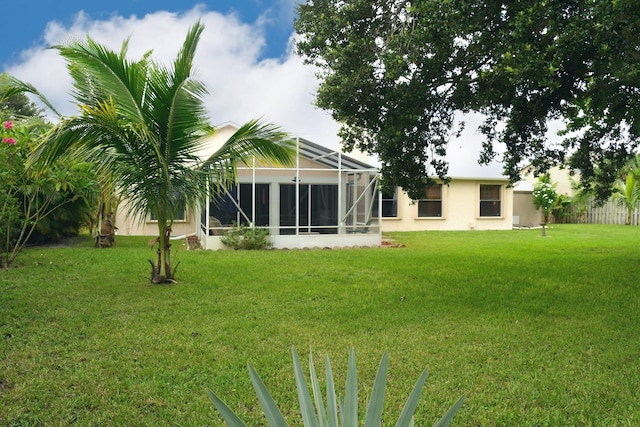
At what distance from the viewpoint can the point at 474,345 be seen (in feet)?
17.7

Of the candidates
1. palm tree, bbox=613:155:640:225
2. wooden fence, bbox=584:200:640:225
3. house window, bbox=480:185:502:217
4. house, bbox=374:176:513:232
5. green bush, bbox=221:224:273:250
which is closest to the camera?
green bush, bbox=221:224:273:250

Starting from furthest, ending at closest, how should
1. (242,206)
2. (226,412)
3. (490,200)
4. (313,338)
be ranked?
(490,200) < (242,206) < (313,338) < (226,412)

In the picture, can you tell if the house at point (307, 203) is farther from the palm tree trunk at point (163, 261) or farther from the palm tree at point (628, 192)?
the palm tree at point (628, 192)

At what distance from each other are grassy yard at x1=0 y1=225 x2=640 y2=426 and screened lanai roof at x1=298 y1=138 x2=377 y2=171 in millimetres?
5255

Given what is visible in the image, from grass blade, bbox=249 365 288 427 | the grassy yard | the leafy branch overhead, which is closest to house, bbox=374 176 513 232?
the grassy yard

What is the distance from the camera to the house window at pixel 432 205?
2314 centimetres

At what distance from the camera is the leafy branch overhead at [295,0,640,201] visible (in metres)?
6.16

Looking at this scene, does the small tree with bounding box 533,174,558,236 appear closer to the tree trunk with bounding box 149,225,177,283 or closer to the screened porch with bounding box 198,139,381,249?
the screened porch with bounding box 198,139,381,249

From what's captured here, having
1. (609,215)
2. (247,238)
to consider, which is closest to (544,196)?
(609,215)

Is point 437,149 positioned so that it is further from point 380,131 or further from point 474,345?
point 474,345

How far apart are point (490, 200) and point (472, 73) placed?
1685cm

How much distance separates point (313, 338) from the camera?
5.57 m

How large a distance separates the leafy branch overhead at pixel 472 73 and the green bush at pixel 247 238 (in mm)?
5994

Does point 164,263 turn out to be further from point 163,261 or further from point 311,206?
point 311,206
